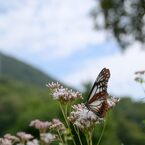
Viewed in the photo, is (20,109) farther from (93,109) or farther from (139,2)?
(93,109)

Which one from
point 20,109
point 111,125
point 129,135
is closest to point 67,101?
point 111,125

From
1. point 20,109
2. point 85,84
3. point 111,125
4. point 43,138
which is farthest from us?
point 20,109

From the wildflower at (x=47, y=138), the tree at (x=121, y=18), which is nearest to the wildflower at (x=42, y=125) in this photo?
the wildflower at (x=47, y=138)

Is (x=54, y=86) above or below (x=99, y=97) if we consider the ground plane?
above

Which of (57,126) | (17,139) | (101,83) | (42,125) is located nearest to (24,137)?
(17,139)

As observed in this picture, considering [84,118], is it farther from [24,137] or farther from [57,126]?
[24,137]
